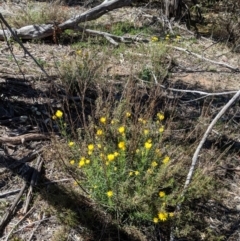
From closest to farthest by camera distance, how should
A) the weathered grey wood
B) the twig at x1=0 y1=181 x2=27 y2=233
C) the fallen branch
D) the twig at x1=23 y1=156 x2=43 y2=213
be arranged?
the twig at x1=0 y1=181 x2=27 y2=233, the twig at x1=23 y1=156 x2=43 y2=213, the fallen branch, the weathered grey wood

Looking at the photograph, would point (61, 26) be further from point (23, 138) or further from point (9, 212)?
point (9, 212)

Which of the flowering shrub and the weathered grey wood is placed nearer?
the flowering shrub

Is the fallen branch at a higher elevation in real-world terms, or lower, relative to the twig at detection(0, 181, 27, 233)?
higher

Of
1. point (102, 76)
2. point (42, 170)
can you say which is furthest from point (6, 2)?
point (42, 170)

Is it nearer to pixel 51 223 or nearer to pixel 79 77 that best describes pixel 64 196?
pixel 51 223

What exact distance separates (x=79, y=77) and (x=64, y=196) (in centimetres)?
154

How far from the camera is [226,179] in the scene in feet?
12.3

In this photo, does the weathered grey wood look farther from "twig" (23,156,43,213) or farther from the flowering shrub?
the flowering shrub

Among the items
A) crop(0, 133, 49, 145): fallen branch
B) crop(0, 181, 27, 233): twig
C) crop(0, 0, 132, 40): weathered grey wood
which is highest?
crop(0, 0, 132, 40): weathered grey wood

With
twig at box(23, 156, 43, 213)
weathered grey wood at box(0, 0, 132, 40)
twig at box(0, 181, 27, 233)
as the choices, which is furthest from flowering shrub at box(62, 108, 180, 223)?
weathered grey wood at box(0, 0, 132, 40)

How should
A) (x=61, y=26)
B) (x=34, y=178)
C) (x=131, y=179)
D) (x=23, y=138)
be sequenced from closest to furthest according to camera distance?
(x=131, y=179)
(x=34, y=178)
(x=23, y=138)
(x=61, y=26)

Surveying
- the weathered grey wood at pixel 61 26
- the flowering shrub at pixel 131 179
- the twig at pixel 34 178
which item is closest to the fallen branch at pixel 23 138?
the twig at pixel 34 178

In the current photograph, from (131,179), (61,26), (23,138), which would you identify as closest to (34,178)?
(23,138)

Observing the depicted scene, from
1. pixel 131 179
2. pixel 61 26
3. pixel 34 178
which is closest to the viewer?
pixel 131 179
